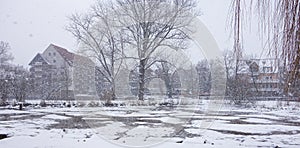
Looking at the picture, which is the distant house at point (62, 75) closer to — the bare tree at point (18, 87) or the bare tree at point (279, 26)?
the bare tree at point (18, 87)

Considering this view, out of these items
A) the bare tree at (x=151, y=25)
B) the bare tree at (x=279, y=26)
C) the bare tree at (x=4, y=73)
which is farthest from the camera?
the bare tree at (x=151, y=25)

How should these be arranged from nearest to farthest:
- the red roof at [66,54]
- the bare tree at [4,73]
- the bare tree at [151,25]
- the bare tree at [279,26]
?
the bare tree at [279,26], the bare tree at [4,73], the bare tree at [151,25], the red roof at [66,54]

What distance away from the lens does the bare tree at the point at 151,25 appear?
79.8ft

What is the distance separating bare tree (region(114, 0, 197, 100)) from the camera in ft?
79.8

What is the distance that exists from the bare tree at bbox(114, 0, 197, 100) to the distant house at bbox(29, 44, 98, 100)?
169 inches

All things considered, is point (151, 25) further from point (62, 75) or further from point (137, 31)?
point (62, 75)

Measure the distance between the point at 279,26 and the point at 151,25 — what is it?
81.6ft

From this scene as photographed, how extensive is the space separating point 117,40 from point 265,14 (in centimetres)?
2460

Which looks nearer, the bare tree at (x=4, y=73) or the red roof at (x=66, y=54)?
the bare tree at (x=4, y=73)

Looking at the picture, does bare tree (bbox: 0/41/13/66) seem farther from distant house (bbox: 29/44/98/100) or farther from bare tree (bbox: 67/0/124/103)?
bare tree (bbox: 67/0/124/103)

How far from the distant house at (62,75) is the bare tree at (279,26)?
17672 millimetres

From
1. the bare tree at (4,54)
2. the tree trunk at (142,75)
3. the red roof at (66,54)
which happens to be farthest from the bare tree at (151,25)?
the bare tree at (4,54)

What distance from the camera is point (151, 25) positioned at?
26328 mm

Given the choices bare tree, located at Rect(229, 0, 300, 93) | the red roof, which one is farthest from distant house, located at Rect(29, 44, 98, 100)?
bare tree, located at Rect(229, 0, 300, 93)
